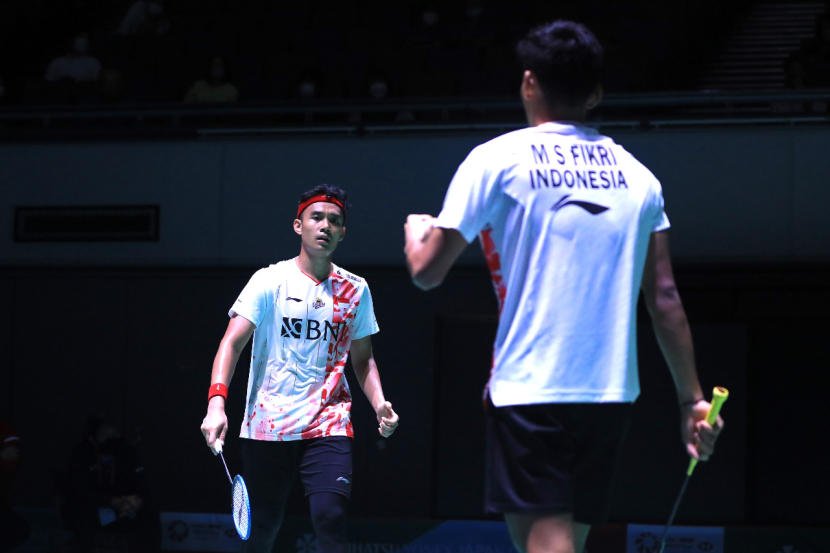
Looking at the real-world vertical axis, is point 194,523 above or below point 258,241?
below

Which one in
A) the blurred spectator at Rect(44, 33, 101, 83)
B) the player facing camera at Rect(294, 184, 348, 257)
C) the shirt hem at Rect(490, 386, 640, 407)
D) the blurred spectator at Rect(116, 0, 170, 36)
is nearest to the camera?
the shirt hem at Rect(490, 386, 640, 407)

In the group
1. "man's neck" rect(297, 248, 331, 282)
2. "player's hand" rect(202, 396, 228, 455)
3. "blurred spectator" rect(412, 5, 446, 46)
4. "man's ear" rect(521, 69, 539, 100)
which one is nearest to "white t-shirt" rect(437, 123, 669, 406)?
"man's ear" rect(521, 69, 539, 100)

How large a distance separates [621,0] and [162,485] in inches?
255

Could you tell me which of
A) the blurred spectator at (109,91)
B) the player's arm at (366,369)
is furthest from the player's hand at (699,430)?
the blurred spectator at (109,91)

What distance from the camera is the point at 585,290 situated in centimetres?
195

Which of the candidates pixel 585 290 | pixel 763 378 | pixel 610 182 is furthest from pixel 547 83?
pixel 763 378

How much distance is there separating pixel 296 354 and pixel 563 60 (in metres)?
2.13

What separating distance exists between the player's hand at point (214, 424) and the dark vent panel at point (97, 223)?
5.19 metres

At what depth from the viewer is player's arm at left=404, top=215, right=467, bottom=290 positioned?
194 cm

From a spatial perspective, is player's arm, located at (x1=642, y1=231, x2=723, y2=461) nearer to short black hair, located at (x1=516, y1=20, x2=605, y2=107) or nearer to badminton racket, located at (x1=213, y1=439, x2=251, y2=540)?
short black hair, located at (x1=516, y1=20, x2=605, y2=107)

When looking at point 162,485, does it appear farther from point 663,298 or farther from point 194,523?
point 663,298

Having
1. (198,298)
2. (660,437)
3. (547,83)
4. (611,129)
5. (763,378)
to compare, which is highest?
(611,129)

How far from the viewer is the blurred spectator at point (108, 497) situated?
22.8 ft

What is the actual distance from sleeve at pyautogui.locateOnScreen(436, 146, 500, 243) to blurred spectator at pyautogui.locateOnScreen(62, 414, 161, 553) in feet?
18.7
